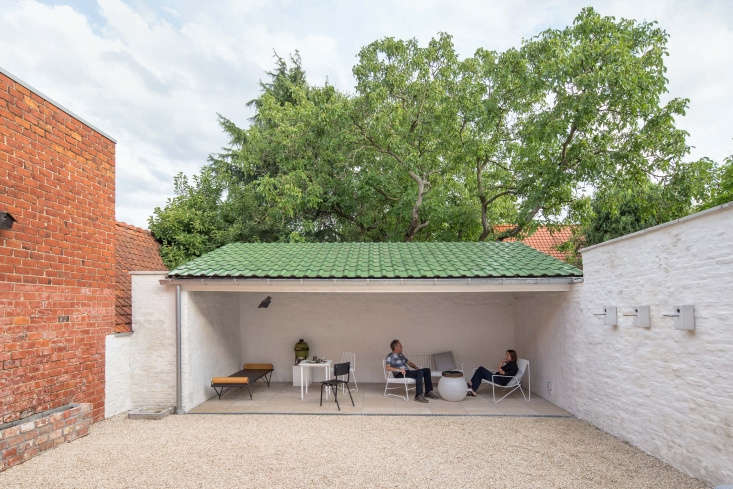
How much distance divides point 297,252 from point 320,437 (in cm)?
424

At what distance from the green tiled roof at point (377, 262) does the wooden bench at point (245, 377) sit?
2.04 meters

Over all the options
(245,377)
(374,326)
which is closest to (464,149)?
(374,326)

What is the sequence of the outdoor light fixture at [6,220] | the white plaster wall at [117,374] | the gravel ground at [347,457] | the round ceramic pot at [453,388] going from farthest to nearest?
the round ceramic pot at [453,388]
the white plaster wall at [117,374]
the outdoor light fixture at [6,220]
the gravel ground at [347,457]

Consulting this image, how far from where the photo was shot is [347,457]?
16.3ft

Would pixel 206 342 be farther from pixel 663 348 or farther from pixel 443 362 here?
pixel 663 348

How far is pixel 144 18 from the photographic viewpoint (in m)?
9.98

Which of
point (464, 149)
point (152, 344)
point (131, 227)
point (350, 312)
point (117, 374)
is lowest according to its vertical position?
point (117, 374)

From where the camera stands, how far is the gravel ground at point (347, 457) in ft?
14.1

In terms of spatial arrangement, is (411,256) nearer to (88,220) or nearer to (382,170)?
(88,220)

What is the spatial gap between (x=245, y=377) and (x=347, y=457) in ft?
11.2

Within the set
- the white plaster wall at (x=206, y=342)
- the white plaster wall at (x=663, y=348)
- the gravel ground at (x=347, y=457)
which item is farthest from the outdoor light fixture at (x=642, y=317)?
the white plaster wall at (x=206, y=342)

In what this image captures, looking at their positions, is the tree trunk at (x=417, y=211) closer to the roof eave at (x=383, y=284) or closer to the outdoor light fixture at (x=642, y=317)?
the roof eave at (x=383, y=284)

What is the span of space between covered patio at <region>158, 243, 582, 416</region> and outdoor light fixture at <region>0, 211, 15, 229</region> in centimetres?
250

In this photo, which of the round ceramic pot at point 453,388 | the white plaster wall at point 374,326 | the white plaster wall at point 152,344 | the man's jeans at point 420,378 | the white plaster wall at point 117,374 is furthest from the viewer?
the white plaster wall at point 374,326
